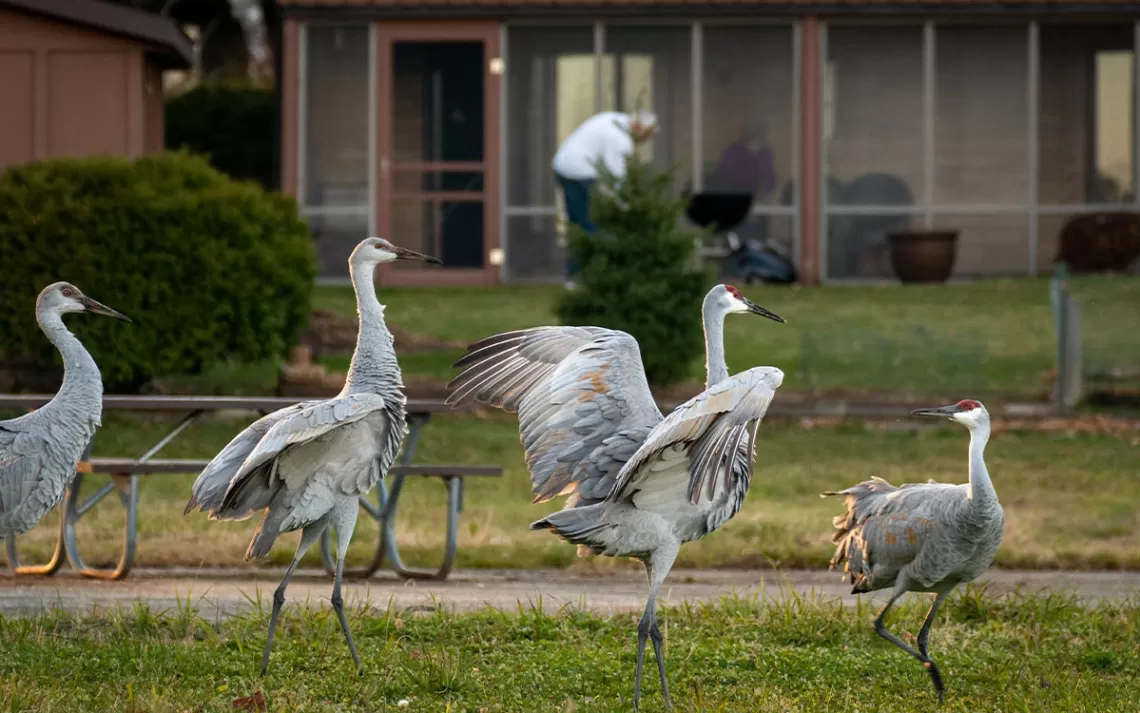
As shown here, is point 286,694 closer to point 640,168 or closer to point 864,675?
point 864,675

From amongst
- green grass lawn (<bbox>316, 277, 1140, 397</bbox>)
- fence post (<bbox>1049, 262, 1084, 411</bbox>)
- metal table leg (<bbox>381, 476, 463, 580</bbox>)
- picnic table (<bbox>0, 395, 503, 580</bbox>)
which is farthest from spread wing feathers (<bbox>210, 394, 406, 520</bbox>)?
fence post (<bbox>1049, 262, 1084, 411</bbox>)

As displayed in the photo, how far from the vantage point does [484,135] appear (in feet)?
64.1

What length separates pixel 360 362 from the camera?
21.8 ft

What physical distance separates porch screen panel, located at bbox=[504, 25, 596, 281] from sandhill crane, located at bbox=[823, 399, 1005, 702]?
13.1 metres

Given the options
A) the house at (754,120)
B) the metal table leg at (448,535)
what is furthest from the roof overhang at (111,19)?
the metal table leg at (448,535)

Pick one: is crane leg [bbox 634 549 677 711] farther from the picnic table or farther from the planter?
the planter

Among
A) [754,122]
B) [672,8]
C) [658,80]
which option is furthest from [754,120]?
[672,8]

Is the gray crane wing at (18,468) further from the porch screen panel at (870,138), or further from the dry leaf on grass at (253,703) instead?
the porch screen panel at (870,138)

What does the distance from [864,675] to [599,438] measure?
4.50 feet

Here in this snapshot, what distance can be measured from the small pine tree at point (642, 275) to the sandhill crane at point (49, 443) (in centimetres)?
635

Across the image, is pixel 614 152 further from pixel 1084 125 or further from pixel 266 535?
pixel 266 535

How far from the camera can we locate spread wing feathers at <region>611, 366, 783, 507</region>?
548 centimetres

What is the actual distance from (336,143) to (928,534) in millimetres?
14315

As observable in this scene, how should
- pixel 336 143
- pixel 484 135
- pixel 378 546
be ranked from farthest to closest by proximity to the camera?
→ pixel 336 143 < pixel 484 135 < pixel 378 546
